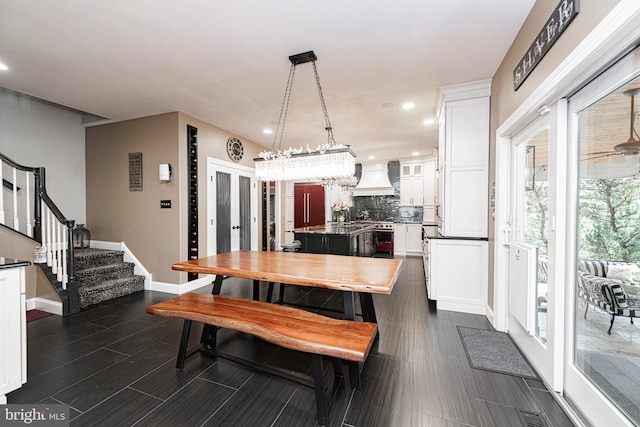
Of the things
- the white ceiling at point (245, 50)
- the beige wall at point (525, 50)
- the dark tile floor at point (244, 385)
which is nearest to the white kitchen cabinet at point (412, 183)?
the white ceiling at point (245, 50)

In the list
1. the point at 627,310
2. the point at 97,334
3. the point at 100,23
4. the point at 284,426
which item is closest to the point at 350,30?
the point at 100,23

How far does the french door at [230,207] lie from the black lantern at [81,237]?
6.71 feet

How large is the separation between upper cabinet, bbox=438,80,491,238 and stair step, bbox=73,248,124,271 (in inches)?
190

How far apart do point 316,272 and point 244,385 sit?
92 cm

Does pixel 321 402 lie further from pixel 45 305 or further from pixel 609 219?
pixel 45 305

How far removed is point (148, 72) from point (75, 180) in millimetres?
3032

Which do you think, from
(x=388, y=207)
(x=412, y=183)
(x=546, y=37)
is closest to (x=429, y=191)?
(x=412, y=183)

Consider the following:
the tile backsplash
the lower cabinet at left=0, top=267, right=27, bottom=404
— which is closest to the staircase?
the lower cabinet at left=0, top=267, right=27, bottom=404

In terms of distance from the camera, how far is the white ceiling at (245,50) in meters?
1.94

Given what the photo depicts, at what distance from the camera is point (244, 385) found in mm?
1873

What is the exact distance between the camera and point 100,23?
2059 millimetres

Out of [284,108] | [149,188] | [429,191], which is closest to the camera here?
[284,108]

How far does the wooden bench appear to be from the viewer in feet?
4.85

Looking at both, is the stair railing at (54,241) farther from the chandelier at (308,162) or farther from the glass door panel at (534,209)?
the glass door panel at (534,209)
